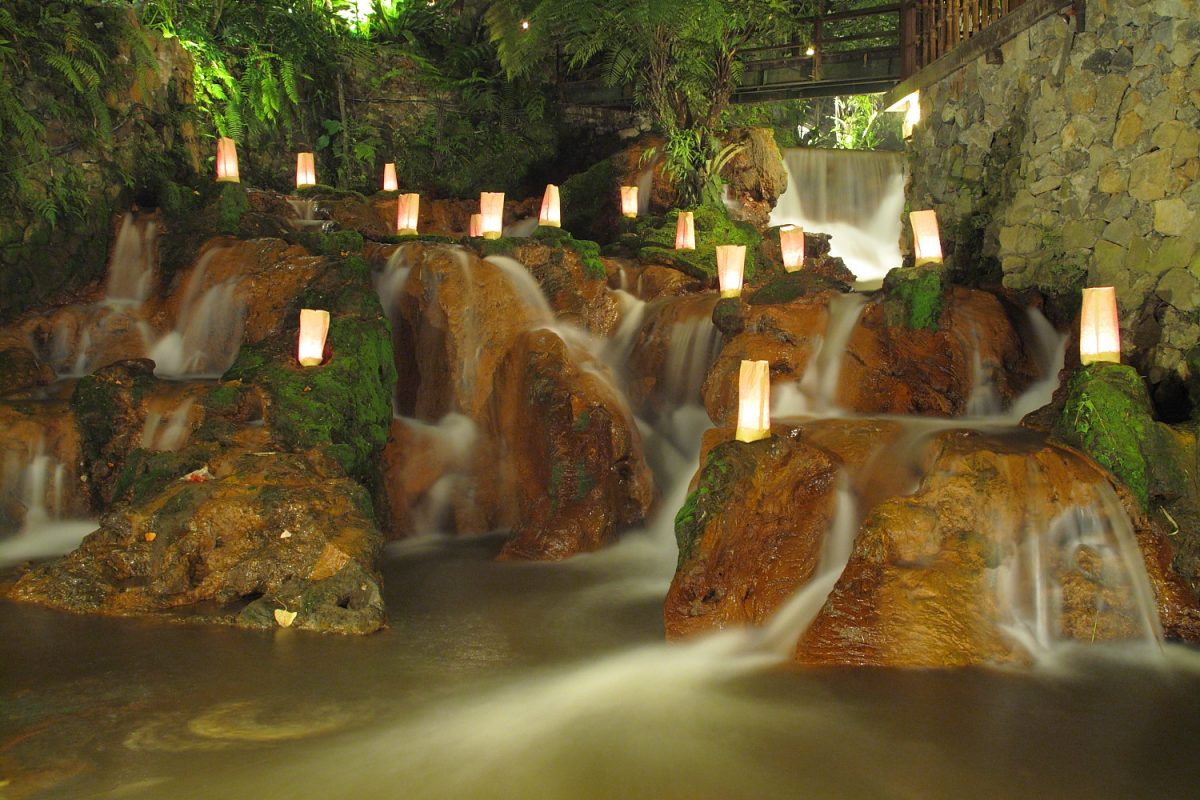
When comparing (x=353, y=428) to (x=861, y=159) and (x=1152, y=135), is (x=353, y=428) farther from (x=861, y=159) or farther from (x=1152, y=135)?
(x=861, y=159)

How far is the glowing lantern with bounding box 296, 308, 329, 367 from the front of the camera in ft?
24.6

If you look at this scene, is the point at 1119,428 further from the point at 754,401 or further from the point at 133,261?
the point at 133,261

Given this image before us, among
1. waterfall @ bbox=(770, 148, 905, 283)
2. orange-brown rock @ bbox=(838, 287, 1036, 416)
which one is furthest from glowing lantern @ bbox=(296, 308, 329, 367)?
waterfall @ bbox=(770, 148, 905, 283)

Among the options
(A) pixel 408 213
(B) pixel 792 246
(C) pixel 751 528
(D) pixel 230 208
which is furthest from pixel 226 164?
(C) pixel 751 528

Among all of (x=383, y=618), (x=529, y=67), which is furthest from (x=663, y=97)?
(x=383, y=618)

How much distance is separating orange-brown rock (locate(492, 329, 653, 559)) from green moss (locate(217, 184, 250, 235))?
405 cm

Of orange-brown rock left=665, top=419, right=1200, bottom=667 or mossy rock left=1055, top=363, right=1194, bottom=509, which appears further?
mossy rock left=1055, top=363, right=1194, bottom=509

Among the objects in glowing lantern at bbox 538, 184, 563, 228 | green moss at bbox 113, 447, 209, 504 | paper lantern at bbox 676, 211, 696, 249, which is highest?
glowing lantern at bbox 538, 184, 563, 228

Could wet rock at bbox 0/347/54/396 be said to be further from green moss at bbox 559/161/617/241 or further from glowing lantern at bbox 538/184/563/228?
green moss at bbox 559/161/617/241

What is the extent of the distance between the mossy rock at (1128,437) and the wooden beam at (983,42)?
357 centimetres

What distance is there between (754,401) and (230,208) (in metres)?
7.04

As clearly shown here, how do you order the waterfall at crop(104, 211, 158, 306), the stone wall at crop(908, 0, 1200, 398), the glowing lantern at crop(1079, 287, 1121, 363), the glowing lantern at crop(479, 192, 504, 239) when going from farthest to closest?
the glowing lantern at crop(479, 192, 504, 239), the waterfall at crop(104, 211, 158, 306), the stone wall at crop(908, 0, 1200, 398), the glowing lantern at crop(1079, 287, 1121, 363)

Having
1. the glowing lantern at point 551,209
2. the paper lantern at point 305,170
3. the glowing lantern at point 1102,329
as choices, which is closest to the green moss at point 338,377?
the glowing lantern at point 551,209

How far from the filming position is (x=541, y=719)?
170 inches
